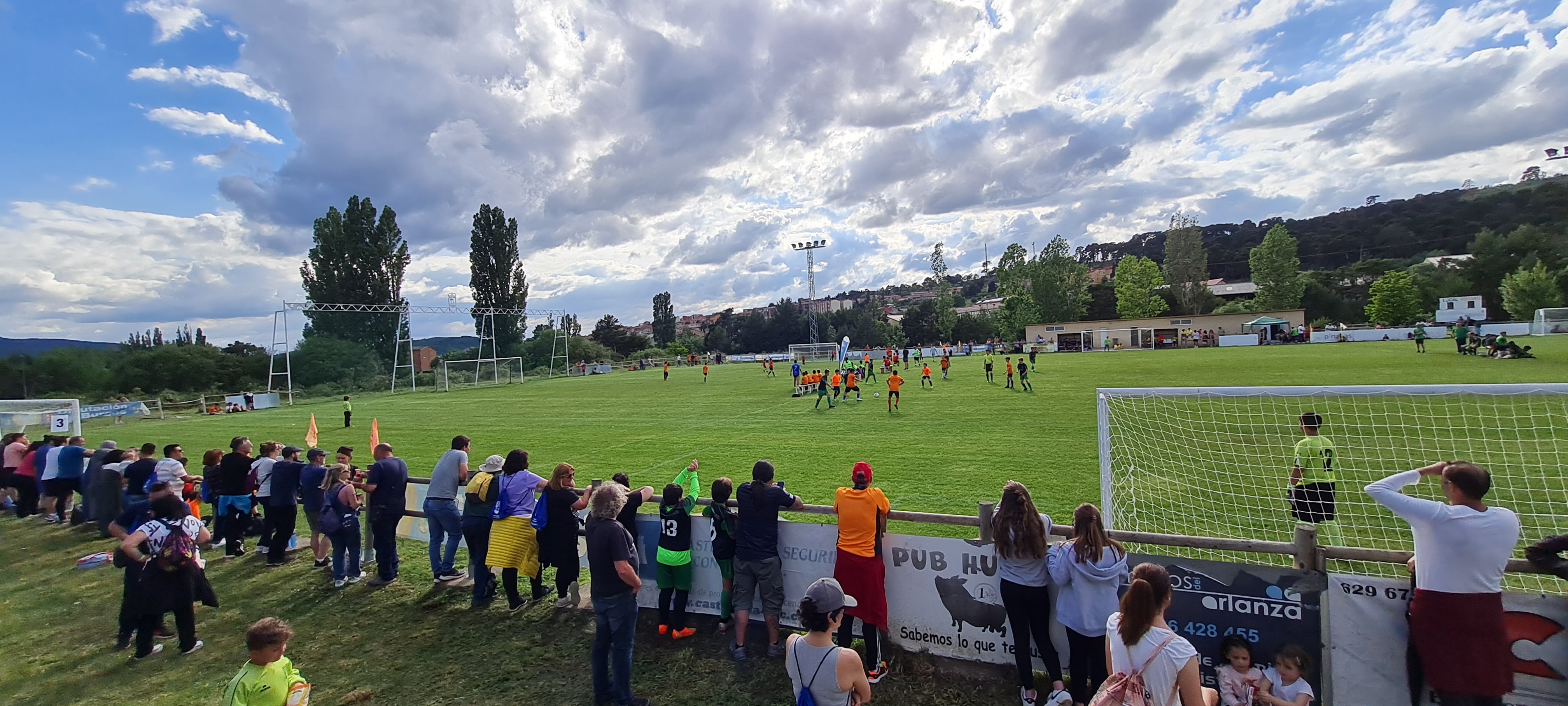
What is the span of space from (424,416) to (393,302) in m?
34.4

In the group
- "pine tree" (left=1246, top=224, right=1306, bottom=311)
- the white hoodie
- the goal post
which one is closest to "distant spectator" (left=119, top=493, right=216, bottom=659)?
the white hoodie

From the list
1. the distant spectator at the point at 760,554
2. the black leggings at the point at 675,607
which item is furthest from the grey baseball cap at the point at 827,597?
the black leggings at the point at 675,607

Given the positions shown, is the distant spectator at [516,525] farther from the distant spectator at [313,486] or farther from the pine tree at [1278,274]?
the pine tree at [1278,274]

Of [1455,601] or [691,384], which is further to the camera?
[691,384]

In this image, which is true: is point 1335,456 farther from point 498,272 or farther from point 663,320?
point 663,320

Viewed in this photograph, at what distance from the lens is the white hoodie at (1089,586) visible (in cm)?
410

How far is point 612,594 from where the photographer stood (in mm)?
4547

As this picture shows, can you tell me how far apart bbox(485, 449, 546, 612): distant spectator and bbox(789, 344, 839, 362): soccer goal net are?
136 ft

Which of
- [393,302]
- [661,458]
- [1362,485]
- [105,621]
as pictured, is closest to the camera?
[105,621]

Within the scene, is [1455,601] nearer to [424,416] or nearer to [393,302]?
[424,416]

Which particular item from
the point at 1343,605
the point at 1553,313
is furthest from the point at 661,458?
the point at 1553,313

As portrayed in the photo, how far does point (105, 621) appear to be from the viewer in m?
6.96

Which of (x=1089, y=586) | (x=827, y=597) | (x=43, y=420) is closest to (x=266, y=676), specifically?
(x=827, y=597)

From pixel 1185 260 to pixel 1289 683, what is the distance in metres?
98.2
